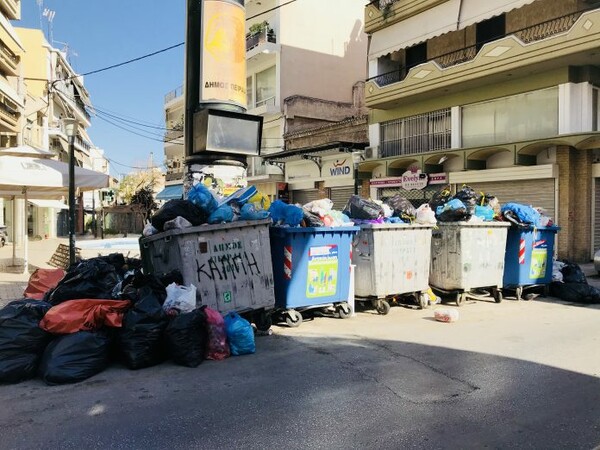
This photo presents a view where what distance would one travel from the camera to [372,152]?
23438mm

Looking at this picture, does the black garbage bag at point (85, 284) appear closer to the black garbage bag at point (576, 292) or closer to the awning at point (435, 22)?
the black garbage bag at point (576, 292)

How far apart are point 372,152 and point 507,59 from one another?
7.63 meters

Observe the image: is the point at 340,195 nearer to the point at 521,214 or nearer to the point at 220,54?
the point at 521,214

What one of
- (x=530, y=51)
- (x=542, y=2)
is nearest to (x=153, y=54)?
(x=530, y=51)

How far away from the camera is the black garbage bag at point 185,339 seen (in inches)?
198

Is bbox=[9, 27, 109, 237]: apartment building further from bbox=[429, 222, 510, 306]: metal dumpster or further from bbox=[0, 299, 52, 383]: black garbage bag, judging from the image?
A: bbox=[0, 299, 52, 383]: black garbage bag

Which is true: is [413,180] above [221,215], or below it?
above

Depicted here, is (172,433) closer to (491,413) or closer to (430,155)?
(491,413)

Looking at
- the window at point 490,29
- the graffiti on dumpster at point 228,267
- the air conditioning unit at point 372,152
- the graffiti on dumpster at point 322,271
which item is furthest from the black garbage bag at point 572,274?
the air conditioning unit at point 372,152

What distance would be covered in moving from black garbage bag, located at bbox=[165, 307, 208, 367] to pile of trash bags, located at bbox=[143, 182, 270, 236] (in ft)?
4.11

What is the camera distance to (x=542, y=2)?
17531mm

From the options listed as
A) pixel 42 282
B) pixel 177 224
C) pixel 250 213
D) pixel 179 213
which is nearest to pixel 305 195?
pixel 42 282

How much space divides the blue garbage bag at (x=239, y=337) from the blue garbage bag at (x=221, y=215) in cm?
127

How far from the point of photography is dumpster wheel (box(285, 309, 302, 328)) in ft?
22.4
